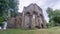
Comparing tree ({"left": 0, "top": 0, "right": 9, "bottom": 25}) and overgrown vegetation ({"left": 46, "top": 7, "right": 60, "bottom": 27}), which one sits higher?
tree ({"left": 0, "top": 0, "right": 9, "bottom": 25})

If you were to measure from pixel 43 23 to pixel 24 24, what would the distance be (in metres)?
1.75

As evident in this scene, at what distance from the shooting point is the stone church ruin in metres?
12.2

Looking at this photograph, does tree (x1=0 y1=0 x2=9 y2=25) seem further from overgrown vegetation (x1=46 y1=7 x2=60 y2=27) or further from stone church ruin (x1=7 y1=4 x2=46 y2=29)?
overgrown vegetation (x1=46 y1=7 x2=60 y2=27)

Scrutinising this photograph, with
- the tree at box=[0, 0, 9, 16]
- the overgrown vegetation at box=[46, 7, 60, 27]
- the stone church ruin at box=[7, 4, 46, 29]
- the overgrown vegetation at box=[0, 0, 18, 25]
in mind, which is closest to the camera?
the stone church ruin at box=[7, 4, 46, 29]

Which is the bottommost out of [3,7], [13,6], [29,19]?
[29,19]

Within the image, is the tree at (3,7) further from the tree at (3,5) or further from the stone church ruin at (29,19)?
the stone church ruin at (29,19)

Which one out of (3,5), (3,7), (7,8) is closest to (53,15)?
(7,8)

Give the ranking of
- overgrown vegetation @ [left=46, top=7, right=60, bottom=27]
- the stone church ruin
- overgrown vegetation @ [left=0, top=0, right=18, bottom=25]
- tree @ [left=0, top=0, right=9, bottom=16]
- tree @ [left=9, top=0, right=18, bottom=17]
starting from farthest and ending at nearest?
overgrown vegetation @ [left=46, top=7, right=60, bottom=27] < tree @ [left=9, top=0, right=18, bottom=17] < overgrown vegetation @ [left=0, top=0, right=18, bottom=25] < tree @ [left=0, top=0, right=9, bottom=16] < the stone church ruin

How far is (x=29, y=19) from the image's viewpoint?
1230 centimetres

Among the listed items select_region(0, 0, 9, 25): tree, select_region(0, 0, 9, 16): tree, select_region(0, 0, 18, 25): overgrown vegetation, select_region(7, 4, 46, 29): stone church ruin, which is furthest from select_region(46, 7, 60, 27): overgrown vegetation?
select_region(7, 4, 46, 29): stone church ruin

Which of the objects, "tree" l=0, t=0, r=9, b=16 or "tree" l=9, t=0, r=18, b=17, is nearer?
"tree" l=0, t=0, r=9, b=16

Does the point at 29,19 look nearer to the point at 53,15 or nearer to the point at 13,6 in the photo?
the point at 13,6

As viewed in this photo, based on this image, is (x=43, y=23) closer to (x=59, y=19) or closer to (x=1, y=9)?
(x=1, y=9)

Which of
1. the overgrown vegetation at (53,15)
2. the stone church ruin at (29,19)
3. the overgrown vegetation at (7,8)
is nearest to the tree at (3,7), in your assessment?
the overgrown vegetation at (7,8)
